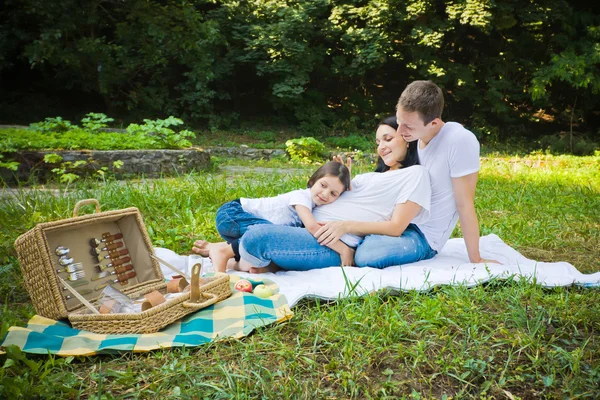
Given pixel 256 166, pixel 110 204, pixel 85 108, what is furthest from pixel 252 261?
pixel 85 108

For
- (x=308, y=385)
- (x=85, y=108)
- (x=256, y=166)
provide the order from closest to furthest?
(x=308, y=385) → (x=256, y=166) → (x=85, y=108)

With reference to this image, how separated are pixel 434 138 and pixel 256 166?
6.08 metres

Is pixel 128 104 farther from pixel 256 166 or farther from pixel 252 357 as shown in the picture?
pixel 252 357

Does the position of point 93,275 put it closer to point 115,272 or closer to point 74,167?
point 115,272

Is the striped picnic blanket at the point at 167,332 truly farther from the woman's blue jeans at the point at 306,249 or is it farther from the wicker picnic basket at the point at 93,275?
the woman's blue jeans at the point at 306,249

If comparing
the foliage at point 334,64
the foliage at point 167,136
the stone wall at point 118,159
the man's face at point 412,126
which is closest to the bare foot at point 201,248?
the man's face at point 412,126

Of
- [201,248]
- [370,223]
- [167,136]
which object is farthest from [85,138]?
[370,223]

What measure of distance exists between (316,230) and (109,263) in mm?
1138

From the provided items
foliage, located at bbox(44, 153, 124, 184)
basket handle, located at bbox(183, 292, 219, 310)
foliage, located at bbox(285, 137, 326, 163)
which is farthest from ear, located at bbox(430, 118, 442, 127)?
foliage, located at bbox(285, 137, 326, 163)

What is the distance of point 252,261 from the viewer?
2.97 meters

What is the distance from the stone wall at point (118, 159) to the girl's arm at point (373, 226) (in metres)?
3.21

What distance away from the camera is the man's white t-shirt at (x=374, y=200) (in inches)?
116

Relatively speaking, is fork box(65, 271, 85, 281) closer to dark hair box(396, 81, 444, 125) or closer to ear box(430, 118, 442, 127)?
dark hair box(396, 81, 444, 125)

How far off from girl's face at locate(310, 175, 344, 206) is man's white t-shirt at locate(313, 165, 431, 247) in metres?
0.05
